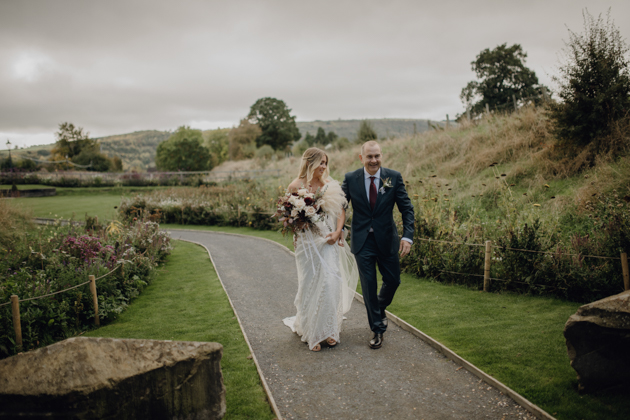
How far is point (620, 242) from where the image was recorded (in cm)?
596

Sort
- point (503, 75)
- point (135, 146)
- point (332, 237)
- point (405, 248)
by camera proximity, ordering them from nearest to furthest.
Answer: point (405, 248) < point (332, 237) < point (503, 75) < point (135, 146)

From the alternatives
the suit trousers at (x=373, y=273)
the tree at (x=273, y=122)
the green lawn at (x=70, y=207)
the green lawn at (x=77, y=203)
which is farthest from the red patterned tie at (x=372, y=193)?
the tree at (x=273, y=122)

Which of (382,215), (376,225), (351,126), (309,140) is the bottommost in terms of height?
(376,225)

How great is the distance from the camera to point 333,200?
5.07m

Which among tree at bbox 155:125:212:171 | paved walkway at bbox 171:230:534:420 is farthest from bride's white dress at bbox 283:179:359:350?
tree at bbox 155:125:212:171

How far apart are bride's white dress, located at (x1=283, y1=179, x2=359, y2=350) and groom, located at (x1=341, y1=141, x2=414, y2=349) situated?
359mm

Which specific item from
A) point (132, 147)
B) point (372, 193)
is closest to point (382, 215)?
point (372, 193)

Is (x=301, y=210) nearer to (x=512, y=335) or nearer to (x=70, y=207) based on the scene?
(x=512, y=335)

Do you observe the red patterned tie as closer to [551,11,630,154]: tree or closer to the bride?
the bride

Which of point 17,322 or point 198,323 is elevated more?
point 17,322

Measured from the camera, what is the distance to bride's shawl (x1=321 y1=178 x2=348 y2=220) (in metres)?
5.07

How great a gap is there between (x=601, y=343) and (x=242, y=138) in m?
70.0

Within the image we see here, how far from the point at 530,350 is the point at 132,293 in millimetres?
7308

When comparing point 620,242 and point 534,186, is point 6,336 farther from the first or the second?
point 534,186
